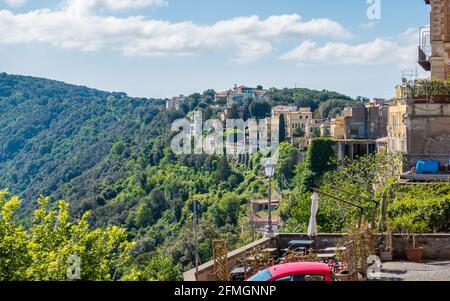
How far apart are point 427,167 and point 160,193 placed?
96101mm

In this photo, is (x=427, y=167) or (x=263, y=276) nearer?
(x=263, y=276)

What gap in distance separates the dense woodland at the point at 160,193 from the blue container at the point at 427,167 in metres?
1.56

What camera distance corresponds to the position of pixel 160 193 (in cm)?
11725

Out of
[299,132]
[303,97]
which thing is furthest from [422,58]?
[303,97]

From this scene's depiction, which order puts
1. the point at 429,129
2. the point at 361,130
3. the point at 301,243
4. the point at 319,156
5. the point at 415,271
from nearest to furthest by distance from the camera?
the point at 415,271 → the point at 301,243 → the point at 429,129 → the point at 319,156 → the point at 361,130

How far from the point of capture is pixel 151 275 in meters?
62.8

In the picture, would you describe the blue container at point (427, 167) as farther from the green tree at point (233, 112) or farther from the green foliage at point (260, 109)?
the green foliage at point (260, 109)

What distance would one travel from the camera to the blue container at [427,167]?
22.6 m

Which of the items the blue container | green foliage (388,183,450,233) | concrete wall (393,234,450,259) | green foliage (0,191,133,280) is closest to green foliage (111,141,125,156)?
the blue container

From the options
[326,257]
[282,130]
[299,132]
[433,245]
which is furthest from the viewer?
[282,130]

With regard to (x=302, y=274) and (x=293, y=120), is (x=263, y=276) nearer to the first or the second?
(x=302, y=274)

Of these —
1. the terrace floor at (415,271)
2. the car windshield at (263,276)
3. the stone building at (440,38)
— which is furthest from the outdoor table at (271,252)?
the stone building at (440,38)

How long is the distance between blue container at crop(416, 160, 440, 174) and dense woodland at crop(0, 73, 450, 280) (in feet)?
5.13

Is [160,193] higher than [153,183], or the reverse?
[153,183]
